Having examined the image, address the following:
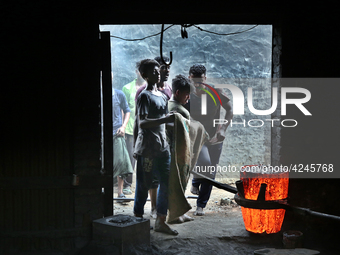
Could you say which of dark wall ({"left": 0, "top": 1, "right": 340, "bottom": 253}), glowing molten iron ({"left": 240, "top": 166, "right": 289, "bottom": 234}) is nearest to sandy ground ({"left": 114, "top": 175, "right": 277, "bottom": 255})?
glowing molten iron ({"left": 240, "top": 166, "right": 289, "bottom": 234})

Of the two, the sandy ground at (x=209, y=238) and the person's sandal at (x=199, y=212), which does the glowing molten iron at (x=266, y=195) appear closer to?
the sandy ground at (x=209, y=238)

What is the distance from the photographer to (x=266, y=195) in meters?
4.13

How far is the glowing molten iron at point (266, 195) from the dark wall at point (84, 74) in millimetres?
424

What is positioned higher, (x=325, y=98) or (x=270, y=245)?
(x=325, y=98)

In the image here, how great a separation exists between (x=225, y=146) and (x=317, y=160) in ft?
13.8

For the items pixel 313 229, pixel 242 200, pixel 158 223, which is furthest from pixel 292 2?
pixel 158 223

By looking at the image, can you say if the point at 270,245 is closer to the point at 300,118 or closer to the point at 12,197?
the point at 300,118

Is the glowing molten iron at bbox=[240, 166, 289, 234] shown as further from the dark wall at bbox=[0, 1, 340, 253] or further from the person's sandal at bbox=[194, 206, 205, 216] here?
the person's sandal at bbox=[194, 206, 205, 216]

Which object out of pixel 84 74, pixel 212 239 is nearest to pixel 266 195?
pixel 212 239

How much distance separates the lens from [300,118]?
4598mm

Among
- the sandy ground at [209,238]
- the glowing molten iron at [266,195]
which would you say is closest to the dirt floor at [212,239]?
the sandy ground at [209,238]

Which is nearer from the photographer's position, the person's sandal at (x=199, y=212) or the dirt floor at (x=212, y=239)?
the dirt floor at (x=212, y=239)

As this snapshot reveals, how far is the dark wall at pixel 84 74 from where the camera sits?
13.9ft

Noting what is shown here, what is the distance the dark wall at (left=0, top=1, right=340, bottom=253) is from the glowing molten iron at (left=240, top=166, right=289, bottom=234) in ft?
1.39
